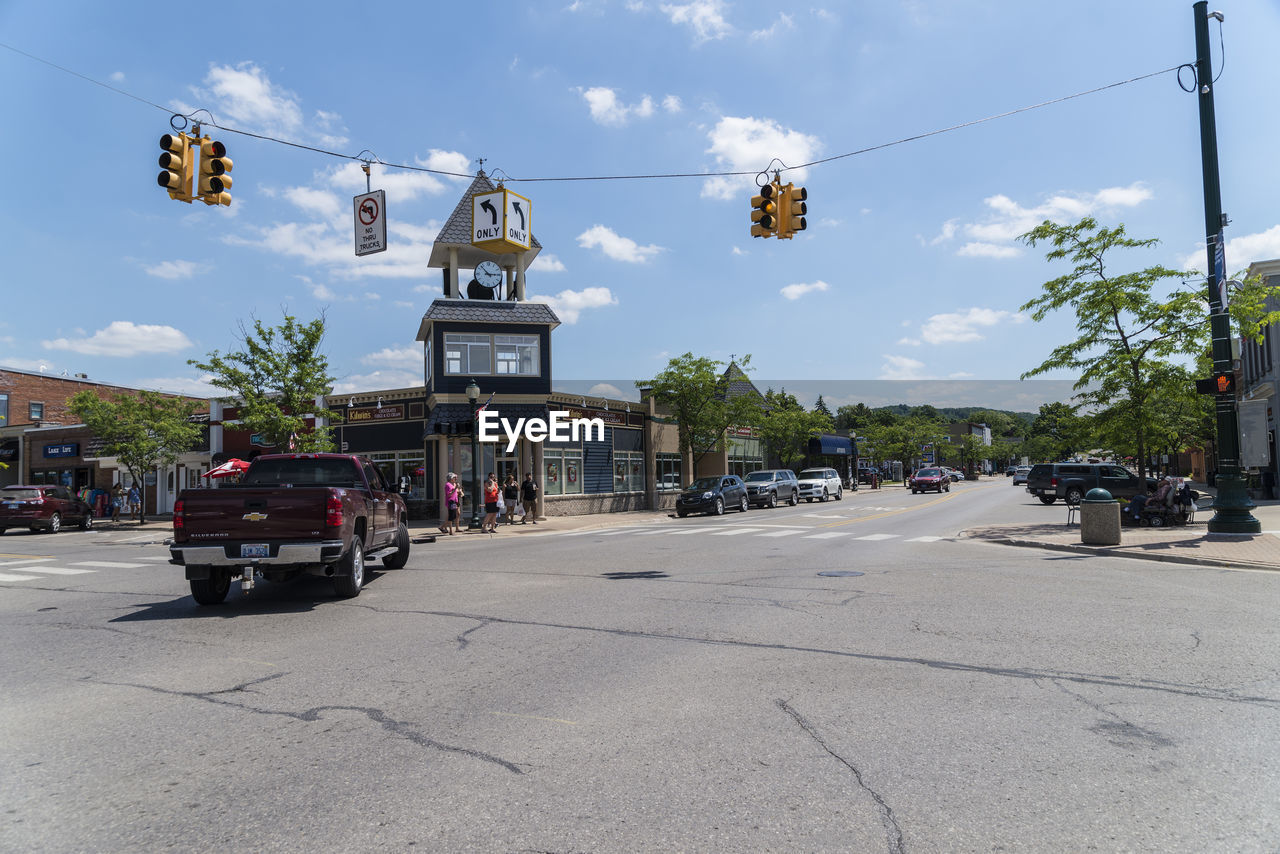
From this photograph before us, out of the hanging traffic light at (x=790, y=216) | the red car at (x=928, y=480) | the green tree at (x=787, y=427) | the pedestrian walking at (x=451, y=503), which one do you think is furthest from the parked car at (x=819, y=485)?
the hanging traffic light at (x=790, y=216)

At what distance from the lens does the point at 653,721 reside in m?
5.02

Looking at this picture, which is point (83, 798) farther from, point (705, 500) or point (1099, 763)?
point (705, 500)

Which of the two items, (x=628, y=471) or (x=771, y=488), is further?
(x=628, y=471)

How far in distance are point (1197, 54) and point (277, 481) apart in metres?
19.1

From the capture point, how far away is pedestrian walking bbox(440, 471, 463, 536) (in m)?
22.6

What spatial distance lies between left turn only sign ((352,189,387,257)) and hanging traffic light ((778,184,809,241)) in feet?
24.6

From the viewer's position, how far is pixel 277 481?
11.9m

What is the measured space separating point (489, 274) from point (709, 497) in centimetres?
1258

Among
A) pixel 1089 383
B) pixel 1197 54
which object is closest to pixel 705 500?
pixel 1089 383

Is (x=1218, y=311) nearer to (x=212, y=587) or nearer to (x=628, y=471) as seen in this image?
(x=212, y=587)

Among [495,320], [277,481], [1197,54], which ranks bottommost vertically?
[277,481]

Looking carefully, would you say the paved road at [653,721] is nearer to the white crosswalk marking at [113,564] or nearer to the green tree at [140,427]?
the white crosswalk marking at [113,564]

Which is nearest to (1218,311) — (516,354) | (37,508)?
(516,354)

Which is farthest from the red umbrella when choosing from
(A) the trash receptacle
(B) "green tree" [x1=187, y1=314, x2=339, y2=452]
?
(A) the trash receptacle
